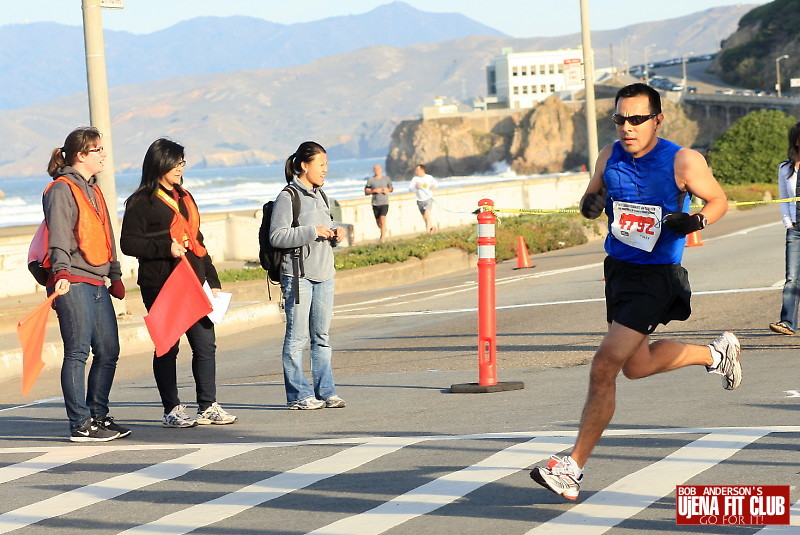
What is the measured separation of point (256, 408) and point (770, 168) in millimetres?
37146

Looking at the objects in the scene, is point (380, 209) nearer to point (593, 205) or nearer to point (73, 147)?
point (73, 147)

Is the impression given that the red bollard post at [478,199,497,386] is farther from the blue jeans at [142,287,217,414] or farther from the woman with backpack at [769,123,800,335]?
the woman with backpack at [769,123,800,335]

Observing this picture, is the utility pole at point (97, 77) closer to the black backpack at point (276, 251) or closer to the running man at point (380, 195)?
the black backpack at point (276, 251)

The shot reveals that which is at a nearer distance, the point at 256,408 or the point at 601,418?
the point at 601,418

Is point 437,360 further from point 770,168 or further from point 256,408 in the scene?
point 770,168

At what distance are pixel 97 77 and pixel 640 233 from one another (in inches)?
468

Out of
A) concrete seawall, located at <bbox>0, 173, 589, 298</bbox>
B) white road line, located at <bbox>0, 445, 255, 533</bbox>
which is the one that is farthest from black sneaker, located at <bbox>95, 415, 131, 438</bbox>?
concrete seawall, located at <bbox>0, 173, 589, 298</bbox>

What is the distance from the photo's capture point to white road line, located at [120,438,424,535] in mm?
6129

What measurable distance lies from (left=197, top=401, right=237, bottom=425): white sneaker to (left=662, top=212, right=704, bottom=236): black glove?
4.03 metres

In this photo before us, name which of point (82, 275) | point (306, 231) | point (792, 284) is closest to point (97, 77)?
point (306, 231)

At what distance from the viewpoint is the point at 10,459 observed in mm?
8164

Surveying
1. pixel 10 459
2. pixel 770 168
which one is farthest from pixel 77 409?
pixel 770 168

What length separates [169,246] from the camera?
353 inches

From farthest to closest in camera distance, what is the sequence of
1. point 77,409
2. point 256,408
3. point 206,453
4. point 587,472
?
point 256,408, point 77,409, point 206,453, point 587,472
